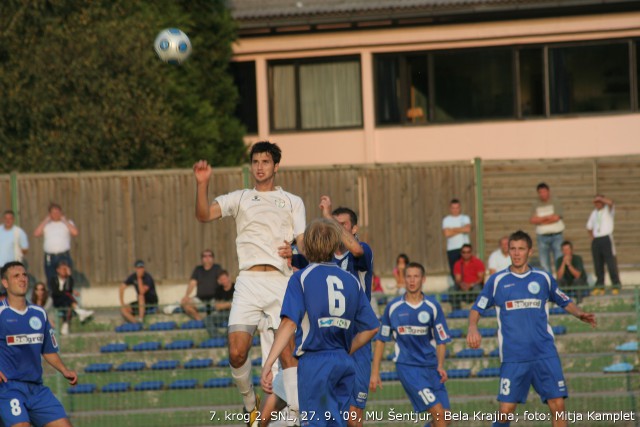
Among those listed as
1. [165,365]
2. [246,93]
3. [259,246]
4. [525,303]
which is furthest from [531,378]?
[246,93]

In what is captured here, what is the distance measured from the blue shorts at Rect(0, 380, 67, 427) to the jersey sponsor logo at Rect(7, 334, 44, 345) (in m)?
0.41

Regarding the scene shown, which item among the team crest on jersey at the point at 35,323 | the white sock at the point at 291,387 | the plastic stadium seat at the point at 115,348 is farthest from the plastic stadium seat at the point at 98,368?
the white sock at the point at 291,387

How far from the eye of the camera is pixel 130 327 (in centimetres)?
2030

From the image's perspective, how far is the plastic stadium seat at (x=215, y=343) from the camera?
64.7 feet

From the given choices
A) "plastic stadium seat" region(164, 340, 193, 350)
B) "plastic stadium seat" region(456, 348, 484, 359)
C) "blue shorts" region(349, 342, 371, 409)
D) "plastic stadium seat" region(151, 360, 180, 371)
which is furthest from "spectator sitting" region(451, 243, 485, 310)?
"blue shorts" region(349, 342, 371, 409)

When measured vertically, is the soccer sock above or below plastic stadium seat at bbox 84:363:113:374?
above

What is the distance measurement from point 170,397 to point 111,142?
307 inches

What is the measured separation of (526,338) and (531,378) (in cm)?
45

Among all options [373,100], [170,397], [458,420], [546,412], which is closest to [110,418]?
[170,397]

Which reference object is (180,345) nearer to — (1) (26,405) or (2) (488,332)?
(2) (488,332)

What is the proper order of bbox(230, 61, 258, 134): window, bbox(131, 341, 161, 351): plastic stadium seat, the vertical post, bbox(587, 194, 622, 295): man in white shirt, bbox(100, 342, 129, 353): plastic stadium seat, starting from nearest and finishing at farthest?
bbox(131, 341, 161, 351): plastic stadium seat
bbox(100, 342, 129, 353): plastic stadium seat
bbox(587, 194, 622, 295): man in white shirt
the vertical post
bbox(230, 61, 258, 134): window

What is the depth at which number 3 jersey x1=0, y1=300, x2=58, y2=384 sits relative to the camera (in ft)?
42.0

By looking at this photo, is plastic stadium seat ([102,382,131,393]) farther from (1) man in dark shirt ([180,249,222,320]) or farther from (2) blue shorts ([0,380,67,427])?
(2) blue shorts ([0,380,67,427])

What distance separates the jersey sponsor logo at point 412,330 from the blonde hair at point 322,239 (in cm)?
568
